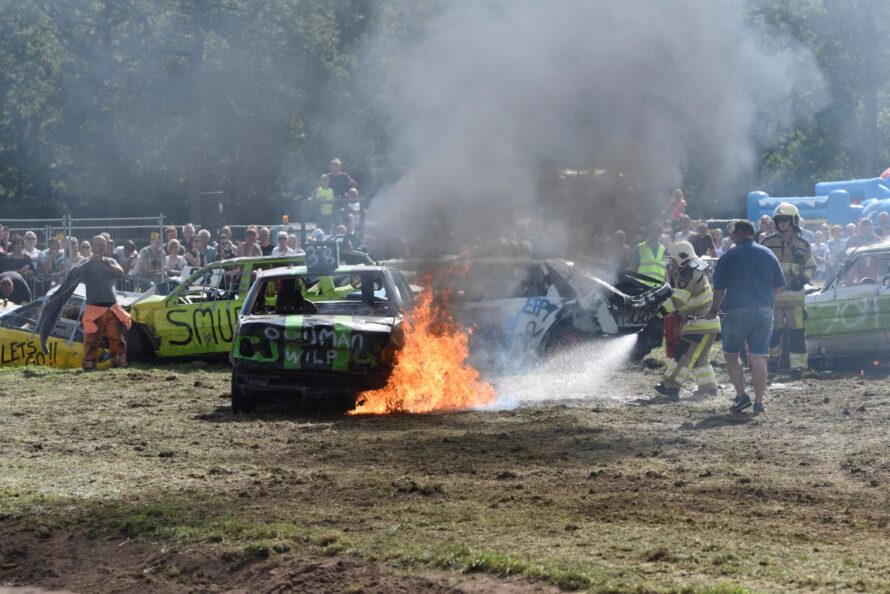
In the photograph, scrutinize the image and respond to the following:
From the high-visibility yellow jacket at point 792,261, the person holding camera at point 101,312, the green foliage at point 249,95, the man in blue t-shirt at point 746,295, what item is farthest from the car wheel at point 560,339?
the person holding camera at point 101,312

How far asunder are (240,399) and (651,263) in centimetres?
712

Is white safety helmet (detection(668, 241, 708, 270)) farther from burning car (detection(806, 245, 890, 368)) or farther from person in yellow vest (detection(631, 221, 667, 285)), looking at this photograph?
person in yellow vest (detection(631, 221, 667, 285))

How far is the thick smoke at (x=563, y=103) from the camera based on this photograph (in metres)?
12.9

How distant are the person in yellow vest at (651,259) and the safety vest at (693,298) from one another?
11.4 feet

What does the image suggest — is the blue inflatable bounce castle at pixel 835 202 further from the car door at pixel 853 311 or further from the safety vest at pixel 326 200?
the safety vest at pixel 326 200

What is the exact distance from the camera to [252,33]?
25359 mm

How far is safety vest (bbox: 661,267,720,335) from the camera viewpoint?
1318 cm

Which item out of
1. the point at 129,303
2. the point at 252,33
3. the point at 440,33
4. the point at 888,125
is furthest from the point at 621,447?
the point at 888,125

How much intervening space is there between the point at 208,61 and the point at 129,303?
33.0 feet

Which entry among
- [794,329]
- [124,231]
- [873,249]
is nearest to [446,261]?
[794,329]

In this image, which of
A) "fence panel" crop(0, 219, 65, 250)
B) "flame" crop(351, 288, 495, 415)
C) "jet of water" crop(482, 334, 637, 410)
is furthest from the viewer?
"fence panel" crop(0, 219, 65, 250)

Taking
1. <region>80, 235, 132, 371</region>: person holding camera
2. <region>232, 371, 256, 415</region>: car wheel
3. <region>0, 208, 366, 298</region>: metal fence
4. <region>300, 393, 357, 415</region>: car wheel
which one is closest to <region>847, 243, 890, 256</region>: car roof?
<region>300, 393, 357, 415</region>: car wheel

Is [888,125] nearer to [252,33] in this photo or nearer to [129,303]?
[252,33]

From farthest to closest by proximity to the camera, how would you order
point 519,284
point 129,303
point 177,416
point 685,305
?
point 129,303
point 519,284
point 685,305
point 177,416
